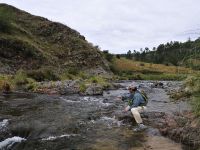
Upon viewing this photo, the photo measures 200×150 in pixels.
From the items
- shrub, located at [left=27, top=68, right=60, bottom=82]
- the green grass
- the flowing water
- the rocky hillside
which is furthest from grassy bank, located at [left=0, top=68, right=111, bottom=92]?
the green grass

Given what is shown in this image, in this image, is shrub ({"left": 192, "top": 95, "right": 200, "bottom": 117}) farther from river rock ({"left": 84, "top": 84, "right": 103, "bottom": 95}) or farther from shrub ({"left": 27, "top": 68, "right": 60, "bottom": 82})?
shrub ({"left": 27, "top": 68, "right": 60, "bottom": 82})

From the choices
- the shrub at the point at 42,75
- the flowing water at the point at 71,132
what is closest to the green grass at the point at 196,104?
the flowing water at the point at 71,132

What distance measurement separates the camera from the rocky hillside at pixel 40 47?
63.8 m

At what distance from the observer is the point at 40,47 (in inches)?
3000

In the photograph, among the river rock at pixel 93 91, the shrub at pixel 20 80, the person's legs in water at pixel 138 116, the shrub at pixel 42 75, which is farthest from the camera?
the shrub at pixel 42 75

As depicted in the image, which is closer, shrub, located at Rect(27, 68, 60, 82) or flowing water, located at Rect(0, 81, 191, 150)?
flowing water, located at Rect(0, 81, 191, 150)

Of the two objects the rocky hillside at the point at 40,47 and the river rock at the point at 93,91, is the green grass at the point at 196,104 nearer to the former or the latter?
the river rock at the point at 93,91

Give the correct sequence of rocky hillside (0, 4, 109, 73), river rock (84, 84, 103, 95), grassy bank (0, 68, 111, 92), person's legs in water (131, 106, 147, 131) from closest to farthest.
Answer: person's legs in water (131, 106, 147, 131) → river rock (84, 84, 103, 95) → grassy bank (0, 68, 111, 92) → rocky hillside (0, 4, 109, 73)

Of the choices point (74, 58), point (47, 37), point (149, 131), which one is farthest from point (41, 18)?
point (149, 131)

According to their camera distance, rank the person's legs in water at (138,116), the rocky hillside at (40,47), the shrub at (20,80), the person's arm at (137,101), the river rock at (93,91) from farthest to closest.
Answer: the rocky hillside at (40,47), the shrub at (20,80), the river rock at (93,91), the person's arm at (137,101), the person's legs in water at (138,116)

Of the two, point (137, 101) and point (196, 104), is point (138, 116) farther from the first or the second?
point (196, 104)

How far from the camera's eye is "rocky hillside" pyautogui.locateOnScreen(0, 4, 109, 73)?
63.8 m

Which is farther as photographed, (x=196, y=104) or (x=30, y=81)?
(x=30, y=81)

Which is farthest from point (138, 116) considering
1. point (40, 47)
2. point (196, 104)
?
point (40, 47)
